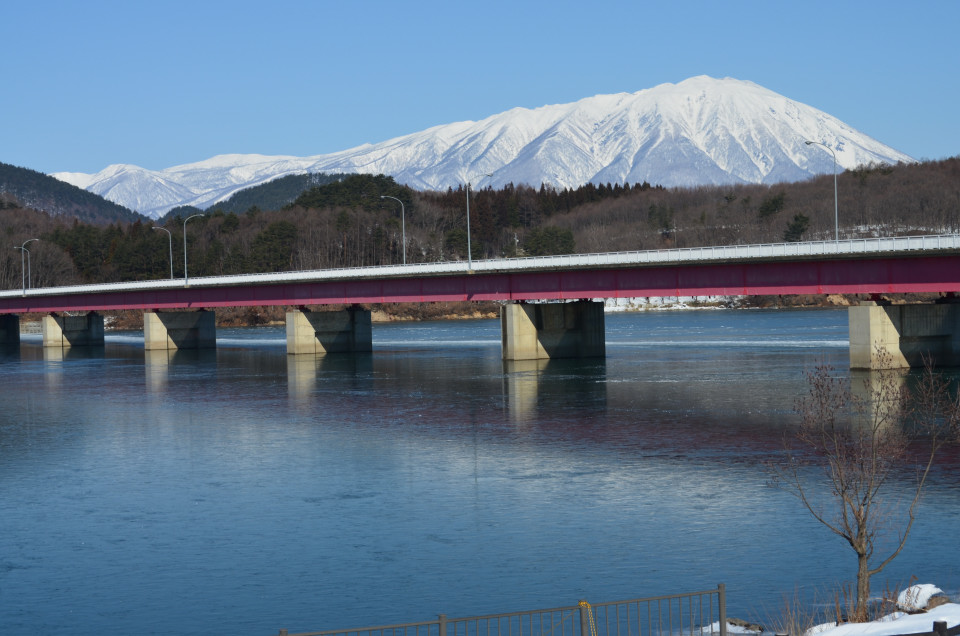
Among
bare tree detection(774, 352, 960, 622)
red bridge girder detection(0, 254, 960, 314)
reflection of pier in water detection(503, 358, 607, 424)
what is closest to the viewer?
bare tree detection(774, 352, 960, 622)

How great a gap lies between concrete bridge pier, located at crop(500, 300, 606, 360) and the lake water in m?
17.6

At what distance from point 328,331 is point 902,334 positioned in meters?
52.5

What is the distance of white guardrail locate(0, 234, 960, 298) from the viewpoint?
197 feet

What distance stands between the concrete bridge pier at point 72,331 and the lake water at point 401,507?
71.1 metres

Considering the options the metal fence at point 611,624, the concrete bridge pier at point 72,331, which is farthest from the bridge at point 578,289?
the metal fence at point 611,624

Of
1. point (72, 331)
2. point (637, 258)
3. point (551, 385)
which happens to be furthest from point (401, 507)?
point (72, 331)

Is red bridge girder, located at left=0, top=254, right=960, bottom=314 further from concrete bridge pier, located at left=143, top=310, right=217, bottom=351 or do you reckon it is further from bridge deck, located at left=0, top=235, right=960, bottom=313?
concrete bridge pier, located at left=143, top=310, right=217, bottom=351

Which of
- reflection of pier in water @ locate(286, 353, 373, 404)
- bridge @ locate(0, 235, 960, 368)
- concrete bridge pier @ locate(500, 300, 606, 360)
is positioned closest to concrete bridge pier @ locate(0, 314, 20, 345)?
bridge @ locate(0, 235, 960, 368)

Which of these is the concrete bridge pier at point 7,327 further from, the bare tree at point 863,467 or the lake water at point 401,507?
the bare tree at point 863,467

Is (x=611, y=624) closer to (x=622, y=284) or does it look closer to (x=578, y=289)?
(x=622, y=284)

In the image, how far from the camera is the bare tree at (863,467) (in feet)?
61.5

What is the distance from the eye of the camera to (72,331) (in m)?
130

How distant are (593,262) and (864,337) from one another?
19320mm

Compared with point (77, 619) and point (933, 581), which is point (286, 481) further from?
point (933, 581)
